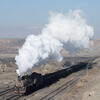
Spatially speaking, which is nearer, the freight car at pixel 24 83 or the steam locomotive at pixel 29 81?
the freight car at pixel 24 83

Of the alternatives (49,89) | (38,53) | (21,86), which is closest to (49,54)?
(38,53)

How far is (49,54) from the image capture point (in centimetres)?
4669

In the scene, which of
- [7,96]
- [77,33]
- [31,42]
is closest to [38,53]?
[31,42]

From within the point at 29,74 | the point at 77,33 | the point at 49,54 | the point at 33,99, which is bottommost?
the point at 33,99

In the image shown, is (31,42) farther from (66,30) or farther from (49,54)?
(66,30)

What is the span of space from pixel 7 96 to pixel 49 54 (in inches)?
466

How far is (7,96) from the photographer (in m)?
40.7

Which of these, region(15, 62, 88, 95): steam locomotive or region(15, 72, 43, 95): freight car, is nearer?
region(15, 72, 43, 95): freight car

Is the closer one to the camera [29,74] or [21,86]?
[21,86]

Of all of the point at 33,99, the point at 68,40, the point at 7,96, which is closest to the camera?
the point at 33,99

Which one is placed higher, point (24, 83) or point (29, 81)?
point (29, 81)

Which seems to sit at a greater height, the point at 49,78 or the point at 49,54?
the point at 49,54

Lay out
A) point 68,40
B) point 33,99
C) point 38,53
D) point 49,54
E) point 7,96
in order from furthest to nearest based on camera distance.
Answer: point 68,40
point 49,54
point 38,53
point 7,96
point 33,99

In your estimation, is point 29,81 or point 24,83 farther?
point 29,81
